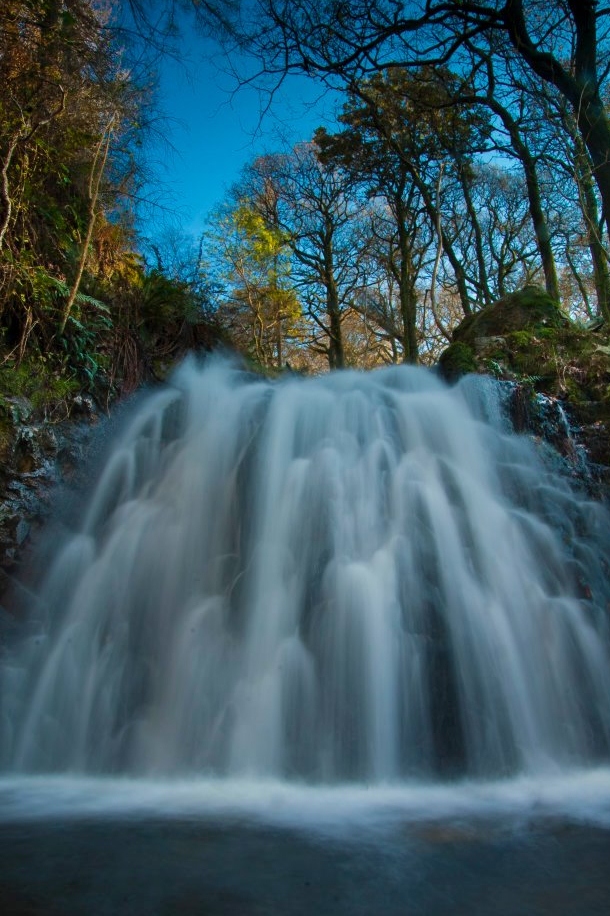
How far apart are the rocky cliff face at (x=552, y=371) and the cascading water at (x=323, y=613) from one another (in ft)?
1.31

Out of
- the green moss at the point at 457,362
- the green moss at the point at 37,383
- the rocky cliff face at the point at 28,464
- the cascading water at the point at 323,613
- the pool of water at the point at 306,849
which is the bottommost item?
the pool of water at the point at 306,849

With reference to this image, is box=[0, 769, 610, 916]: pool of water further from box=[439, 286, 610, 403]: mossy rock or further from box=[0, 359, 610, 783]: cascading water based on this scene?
box=[439, 286, 610, 403]: mossy rock

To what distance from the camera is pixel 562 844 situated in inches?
102

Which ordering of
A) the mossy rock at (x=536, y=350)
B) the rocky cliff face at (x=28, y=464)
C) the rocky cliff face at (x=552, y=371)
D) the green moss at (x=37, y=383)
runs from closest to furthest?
1. the rocky cliff face at (x=28, y=464)
2. the green moss at (x=37, y=383)
3. the rocky cliff face at (x=552, y=371)
4. the mossy rock at (x=536, y=350)

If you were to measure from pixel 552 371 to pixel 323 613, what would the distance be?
4.50 metres

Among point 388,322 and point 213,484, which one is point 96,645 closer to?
point 213,484

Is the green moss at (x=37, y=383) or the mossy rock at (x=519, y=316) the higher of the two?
the mossy rock at (x=519, y=316)

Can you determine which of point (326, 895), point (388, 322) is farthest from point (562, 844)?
point (388, 322)

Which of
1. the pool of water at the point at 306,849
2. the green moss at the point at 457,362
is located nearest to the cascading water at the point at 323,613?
the pool of water at the point at 306,849

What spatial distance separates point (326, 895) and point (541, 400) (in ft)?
19.2

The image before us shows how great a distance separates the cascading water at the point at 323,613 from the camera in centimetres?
404

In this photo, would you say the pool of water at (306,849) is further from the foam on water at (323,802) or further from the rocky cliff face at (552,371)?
the rocky cliff face at (552,371)

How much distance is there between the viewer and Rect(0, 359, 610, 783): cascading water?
13.2 ft

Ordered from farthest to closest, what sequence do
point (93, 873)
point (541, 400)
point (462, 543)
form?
1. point (541, 400)
2. point (462, 543)
3. point (93, 873)
